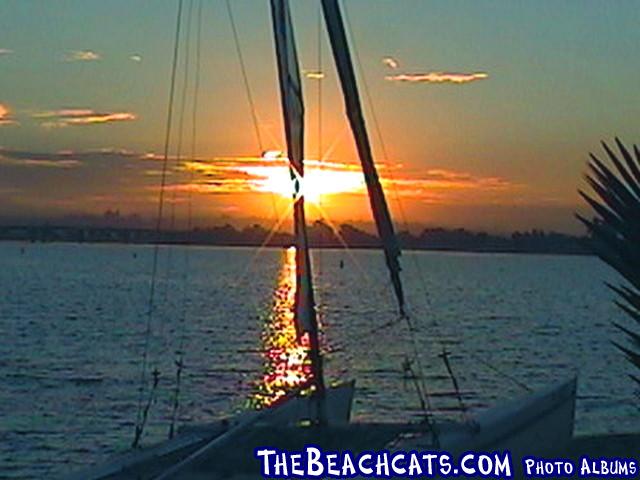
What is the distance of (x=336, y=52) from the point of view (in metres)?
13.0

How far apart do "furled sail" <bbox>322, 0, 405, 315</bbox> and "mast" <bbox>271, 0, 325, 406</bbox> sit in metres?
0.49

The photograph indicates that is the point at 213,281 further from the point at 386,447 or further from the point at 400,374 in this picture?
the point at 386,447

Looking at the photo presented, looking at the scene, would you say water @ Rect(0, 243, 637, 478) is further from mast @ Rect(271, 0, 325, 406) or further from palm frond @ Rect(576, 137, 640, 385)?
palm frond @ Rect(576, 137, 640, 385)

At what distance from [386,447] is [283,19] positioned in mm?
5204

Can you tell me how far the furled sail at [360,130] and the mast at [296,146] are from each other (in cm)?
49

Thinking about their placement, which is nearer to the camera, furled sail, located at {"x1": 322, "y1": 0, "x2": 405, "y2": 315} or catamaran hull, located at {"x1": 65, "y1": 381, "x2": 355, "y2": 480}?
furled sail, located at {"x1": 322, "y1": 0, "x2": 405, "y2": 315}

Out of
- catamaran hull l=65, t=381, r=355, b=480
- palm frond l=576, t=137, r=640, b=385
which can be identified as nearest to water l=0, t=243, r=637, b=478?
catamaran hull l=65, t=381, r=355, b=480

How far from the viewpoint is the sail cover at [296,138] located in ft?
42.2

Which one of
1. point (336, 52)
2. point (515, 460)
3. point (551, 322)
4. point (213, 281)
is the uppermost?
point (213, 281)

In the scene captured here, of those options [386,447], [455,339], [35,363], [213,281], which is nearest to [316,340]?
[386,447]

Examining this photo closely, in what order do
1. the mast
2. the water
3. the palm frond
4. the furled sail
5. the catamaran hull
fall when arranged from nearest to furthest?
the palm frond
the mast
the furled sail
the catamaran hull
the water

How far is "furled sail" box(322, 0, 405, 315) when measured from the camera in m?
13.0

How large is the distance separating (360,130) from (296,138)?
2.44 feet

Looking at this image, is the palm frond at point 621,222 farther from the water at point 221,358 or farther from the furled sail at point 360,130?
the water at point 221,358
